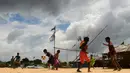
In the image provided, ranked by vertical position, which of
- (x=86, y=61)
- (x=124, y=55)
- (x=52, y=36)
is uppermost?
(x=52, y=36)

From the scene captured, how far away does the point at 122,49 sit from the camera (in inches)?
1209

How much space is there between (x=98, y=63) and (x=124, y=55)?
40.3ft

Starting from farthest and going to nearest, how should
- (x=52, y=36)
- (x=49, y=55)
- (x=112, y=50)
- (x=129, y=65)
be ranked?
(x=52, y=36) → (x=129, y=65) → (x=49, y=55) → (x=112, y=50)

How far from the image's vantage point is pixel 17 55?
76.8 feet

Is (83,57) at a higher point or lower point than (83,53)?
lower

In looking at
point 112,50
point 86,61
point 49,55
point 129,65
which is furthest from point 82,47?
point 129,65

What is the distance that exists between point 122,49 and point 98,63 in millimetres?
12160

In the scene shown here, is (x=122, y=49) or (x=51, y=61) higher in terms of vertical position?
(x=122, y=49)

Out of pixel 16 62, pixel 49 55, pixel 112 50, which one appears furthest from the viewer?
pixel 16 62

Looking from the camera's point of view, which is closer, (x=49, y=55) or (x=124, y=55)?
(x=49, y=55)

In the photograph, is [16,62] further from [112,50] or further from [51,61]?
[112,50]

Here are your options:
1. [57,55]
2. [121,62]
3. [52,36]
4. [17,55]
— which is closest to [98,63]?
[52,36]

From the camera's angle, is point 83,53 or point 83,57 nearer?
point 83,57

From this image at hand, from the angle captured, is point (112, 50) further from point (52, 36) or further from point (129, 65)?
point (52, 36)
